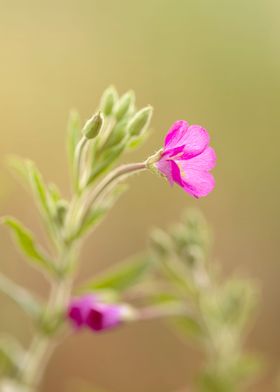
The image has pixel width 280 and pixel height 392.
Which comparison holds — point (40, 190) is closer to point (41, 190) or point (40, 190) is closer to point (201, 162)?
point (41, 190)

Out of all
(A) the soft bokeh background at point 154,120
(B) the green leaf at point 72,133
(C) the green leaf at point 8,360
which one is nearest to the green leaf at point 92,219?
(B) the green leaf at point 72,133

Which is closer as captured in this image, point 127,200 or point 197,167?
point 197,167

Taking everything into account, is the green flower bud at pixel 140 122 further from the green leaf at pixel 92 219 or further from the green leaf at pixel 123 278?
the green leaf at pixel 123 278

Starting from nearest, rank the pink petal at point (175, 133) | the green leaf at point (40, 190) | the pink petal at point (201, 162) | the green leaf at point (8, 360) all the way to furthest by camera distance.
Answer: the pink petal at point (175, 133), the pink petal at point (201, 162), the green leaf at point (40, 190), the green leaf at point (8, 360)

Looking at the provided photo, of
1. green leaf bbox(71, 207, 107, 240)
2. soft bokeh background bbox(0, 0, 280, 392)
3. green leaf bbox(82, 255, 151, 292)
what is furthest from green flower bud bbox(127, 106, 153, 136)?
soft bokeh background bbox(0, 0, 280, 392)

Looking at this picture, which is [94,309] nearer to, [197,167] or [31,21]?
[197,167]

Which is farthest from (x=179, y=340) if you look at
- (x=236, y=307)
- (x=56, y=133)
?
(x=56, y=133)

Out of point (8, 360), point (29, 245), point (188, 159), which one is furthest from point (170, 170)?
point (8, 360)

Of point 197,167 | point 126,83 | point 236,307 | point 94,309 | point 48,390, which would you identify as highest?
point 126,83
